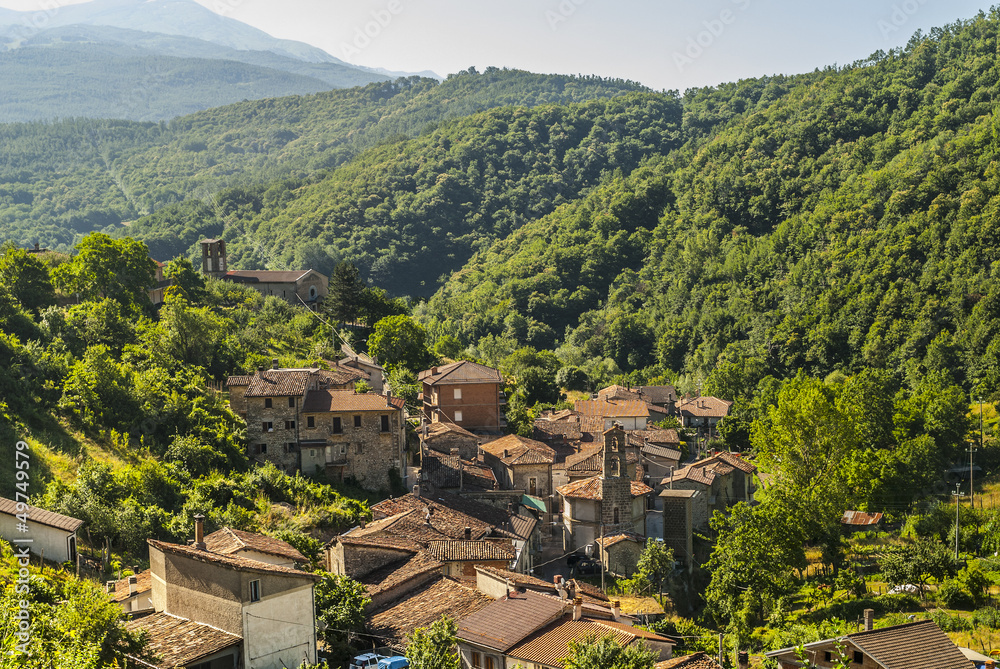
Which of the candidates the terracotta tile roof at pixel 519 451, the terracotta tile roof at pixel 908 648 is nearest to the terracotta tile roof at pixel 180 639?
the terracotta tile roof at pixel 908 648

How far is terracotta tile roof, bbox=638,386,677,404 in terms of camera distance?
252 feet

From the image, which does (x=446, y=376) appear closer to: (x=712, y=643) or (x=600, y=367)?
(x=712, y=643)

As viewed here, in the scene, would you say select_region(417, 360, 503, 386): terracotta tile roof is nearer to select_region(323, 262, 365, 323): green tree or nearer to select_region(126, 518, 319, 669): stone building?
select_region(323, 262, 365, 323): green tree

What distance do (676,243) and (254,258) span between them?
53669mm

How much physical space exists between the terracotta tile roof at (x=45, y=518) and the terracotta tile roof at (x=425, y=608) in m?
8.39

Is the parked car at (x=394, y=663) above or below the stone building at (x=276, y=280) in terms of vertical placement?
below

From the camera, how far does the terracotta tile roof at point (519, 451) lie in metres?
45.1

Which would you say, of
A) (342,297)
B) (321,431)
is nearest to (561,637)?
(321,431)

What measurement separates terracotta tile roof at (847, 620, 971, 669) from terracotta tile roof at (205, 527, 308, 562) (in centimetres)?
1428

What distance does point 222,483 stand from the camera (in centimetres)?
3591

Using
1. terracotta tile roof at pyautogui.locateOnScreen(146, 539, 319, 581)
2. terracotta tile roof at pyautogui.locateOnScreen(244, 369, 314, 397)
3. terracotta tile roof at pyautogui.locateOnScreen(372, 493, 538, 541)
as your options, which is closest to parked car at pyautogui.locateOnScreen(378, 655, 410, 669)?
A: terracotta tile roof at pyautogui.locateOnScreen(146, 539, 319, 581)

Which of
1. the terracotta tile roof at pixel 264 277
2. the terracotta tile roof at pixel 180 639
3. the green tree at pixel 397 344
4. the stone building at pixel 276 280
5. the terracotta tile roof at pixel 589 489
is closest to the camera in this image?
the terracotta tile roof at pixel 180 639

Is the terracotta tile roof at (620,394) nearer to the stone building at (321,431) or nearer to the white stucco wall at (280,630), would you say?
the stone building at (321,431)

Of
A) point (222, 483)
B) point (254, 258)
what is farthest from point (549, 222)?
point (222, 483)
